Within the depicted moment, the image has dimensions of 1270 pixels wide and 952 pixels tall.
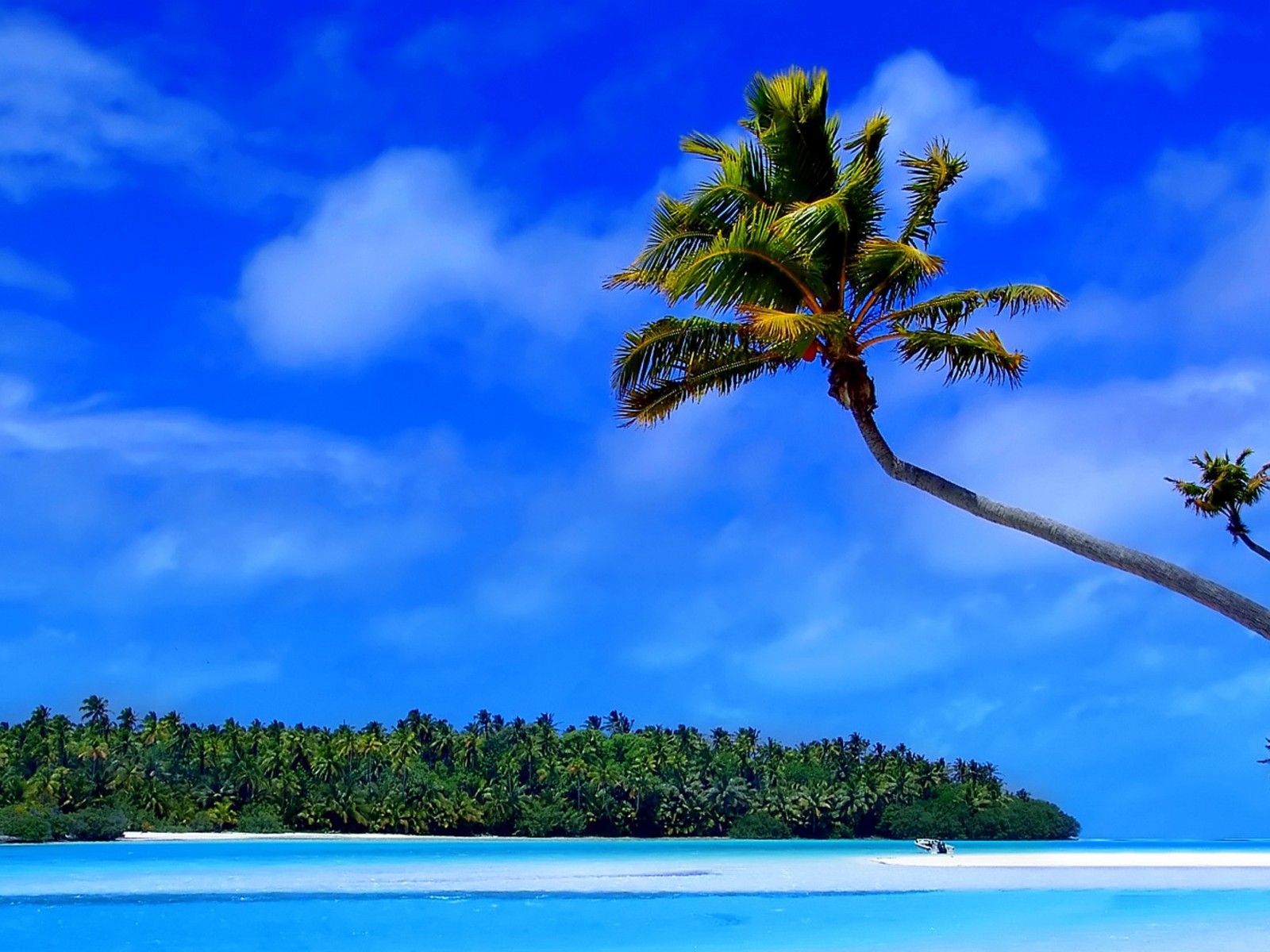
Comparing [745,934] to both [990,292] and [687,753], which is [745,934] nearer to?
[990,292]

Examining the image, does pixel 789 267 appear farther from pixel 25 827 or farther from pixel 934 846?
pixel 25 827

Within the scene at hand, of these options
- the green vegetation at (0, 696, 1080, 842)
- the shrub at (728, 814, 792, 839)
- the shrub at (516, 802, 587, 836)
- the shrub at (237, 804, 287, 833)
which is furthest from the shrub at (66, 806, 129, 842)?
the shrub at (728, 814, 792, 839)

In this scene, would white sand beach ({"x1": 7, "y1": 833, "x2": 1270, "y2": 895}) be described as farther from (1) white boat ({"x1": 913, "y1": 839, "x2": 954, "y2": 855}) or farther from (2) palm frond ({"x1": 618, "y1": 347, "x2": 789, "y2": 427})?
(2) palm frond ({"x1": 618, "y1": 347, "x2": 789, "y2": 427})

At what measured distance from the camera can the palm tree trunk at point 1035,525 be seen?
20.4ft

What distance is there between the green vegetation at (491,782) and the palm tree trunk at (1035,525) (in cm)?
4642

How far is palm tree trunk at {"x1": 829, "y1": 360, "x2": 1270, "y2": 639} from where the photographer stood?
622 centimetres

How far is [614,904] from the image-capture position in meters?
20.1

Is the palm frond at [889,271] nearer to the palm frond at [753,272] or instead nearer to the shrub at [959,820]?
the palm frond at [753,272]

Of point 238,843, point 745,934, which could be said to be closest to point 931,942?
point 745,934

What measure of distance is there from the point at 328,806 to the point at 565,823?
11347 millimetres

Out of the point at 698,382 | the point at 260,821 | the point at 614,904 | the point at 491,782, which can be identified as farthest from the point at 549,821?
the point at 698,382

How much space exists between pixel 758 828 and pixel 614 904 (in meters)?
45.6

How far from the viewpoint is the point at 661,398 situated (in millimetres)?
8727

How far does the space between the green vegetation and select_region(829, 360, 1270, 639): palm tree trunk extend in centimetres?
4642
